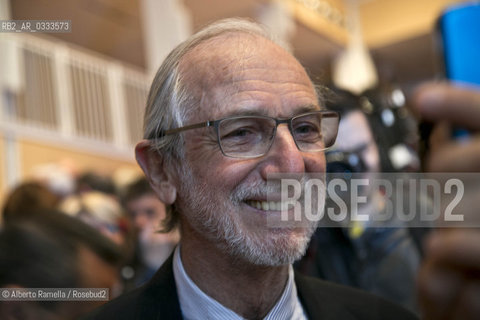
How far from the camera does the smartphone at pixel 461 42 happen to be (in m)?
0.68

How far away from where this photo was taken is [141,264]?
2.79 meters

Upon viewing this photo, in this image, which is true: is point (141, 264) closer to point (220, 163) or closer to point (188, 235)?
point (188, 235)

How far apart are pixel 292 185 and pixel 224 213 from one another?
0.17 m

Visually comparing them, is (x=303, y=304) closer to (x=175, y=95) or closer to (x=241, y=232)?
(x=241, y=232)

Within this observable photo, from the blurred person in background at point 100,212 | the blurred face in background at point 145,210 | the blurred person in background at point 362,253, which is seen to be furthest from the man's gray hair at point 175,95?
the blurred face in background at point 145,210

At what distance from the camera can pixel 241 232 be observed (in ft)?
4.06

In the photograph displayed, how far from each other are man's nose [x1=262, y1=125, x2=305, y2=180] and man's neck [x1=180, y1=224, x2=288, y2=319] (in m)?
0.23

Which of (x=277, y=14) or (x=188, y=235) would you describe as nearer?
(x=188, y=235)

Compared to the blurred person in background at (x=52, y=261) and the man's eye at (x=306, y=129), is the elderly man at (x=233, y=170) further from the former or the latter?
the blurred person in background at (x=52, y=261)

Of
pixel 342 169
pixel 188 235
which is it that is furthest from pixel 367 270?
pixel 188 235

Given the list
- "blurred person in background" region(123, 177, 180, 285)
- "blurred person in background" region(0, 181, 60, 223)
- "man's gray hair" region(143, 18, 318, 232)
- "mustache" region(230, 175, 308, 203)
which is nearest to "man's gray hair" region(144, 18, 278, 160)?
"man's gray hair" region(143, 18, 318, 232)

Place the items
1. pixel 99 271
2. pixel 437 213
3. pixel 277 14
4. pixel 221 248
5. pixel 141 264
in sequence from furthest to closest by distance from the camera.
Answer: pixel 277 14, pixel 141 264, pixel 99 271, pixel 221 248, pixel 437 213

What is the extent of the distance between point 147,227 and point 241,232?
5.88 feet

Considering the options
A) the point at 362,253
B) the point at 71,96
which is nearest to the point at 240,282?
the point at 362,253
